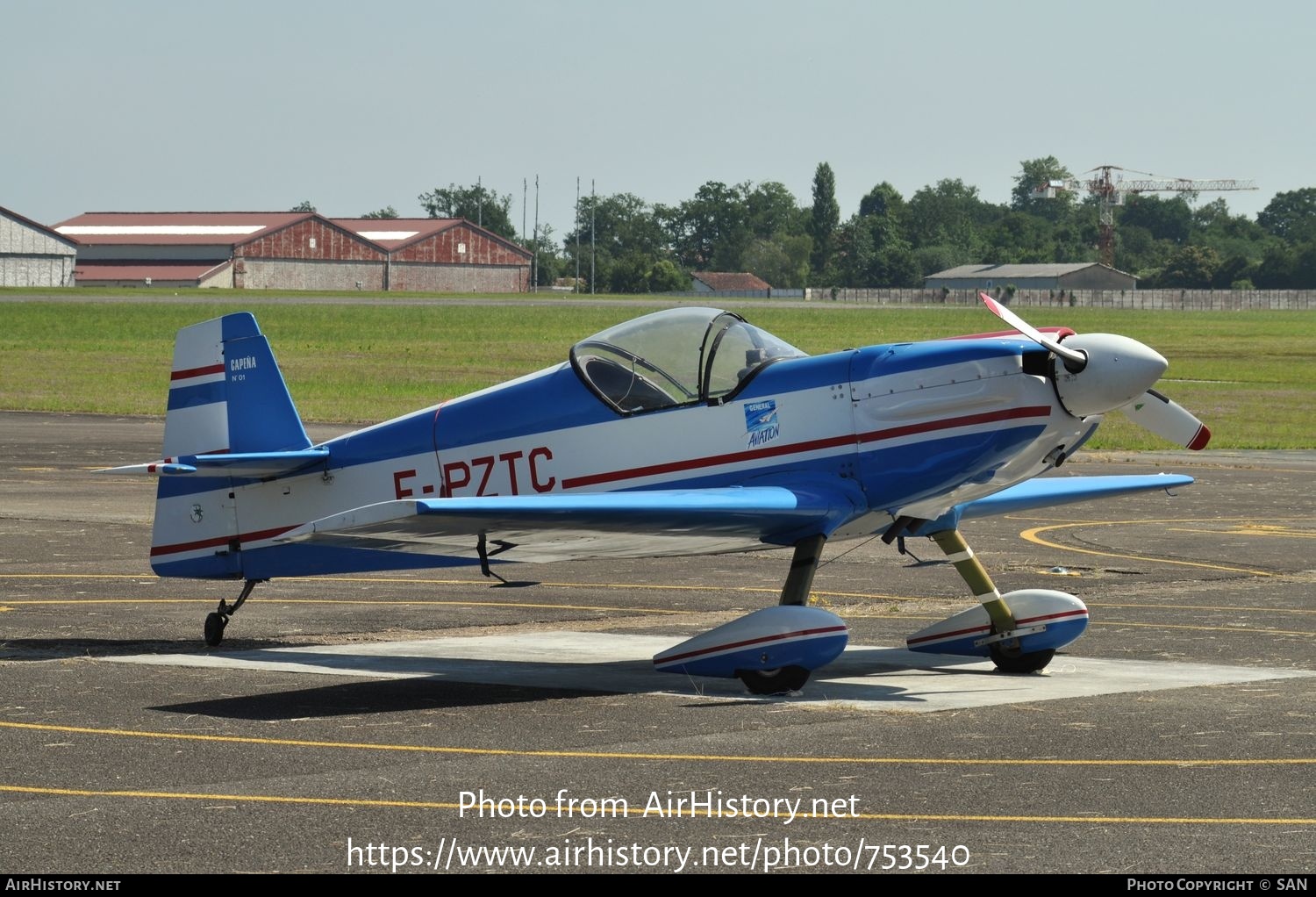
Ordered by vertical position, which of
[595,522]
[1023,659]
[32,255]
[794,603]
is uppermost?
[32,255]

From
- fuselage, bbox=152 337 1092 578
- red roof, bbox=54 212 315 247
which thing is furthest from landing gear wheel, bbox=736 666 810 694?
red roof, bbox=54 212 315 247

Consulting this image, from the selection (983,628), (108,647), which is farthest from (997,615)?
(108,647)

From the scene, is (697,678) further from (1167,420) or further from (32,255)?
(32,255)

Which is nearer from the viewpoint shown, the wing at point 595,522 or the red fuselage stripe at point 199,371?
the wing at point 595,522

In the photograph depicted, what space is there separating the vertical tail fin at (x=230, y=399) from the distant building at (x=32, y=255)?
13402 centimetres

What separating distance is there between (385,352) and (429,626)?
50178 mm

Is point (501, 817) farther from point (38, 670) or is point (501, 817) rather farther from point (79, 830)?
point (38, 670)

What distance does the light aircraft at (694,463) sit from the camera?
11758 millimetres

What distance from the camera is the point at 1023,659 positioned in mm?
12977

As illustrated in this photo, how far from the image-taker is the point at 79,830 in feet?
26.3

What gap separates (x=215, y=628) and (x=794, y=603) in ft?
14.8

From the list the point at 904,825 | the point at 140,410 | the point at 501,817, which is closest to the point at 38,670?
the point at 501,817

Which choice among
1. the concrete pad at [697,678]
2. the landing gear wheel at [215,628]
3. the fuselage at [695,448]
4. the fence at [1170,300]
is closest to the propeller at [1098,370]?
the fuselage at [695,448]

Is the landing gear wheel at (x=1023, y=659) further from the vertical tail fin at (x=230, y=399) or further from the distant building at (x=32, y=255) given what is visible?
the distant building at (x=32, y=255)
